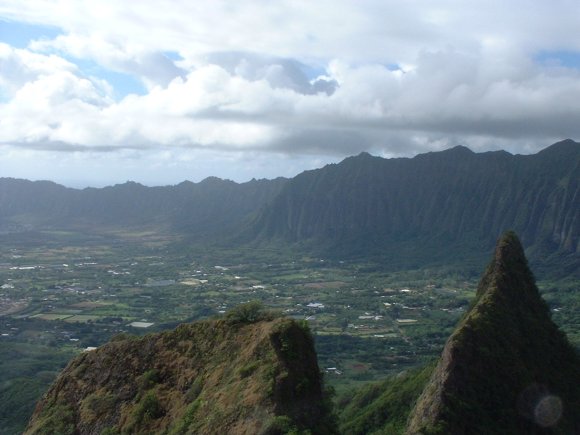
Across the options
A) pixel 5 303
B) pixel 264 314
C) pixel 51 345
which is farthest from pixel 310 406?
pixel 5 303

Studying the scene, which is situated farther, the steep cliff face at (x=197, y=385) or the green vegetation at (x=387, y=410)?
the green vegetation at (x=387, y=410)

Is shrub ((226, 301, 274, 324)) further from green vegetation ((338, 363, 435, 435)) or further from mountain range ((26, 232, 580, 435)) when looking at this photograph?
green vegetation ((338, 363, 435, 435))

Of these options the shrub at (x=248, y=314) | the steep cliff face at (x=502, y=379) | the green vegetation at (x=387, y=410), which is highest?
the shrub at (x=248, y=314)

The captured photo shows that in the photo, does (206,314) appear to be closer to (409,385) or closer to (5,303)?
A: (5,303)

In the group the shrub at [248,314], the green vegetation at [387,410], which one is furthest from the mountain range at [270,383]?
the green vegetation at [387,410]

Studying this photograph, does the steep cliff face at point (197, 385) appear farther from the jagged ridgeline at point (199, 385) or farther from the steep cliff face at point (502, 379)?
the steep cliff face at point (502, 379)

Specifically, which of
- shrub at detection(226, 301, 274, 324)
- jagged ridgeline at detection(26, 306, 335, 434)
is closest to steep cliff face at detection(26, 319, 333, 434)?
jagged ridgeline at detection(26, 306, 335, 434)

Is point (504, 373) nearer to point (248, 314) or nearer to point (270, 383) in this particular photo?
point (248, 314)
